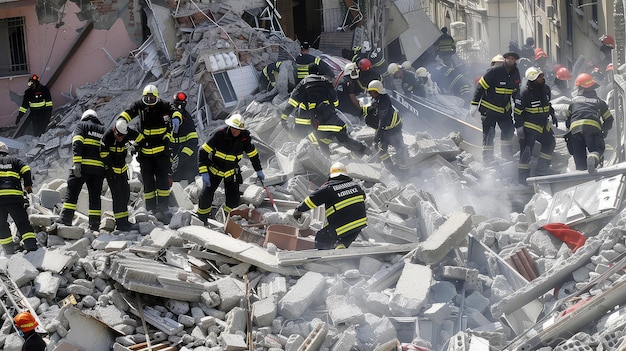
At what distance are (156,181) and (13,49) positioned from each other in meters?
8.44

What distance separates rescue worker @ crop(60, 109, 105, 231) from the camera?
11711 mm

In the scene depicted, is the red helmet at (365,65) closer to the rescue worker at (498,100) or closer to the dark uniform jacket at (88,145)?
the rescue worker at (498,100)

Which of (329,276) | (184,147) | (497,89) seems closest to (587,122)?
(497,89)

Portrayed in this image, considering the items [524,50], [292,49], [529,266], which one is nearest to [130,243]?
[529,266]

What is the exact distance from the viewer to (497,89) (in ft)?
46.3

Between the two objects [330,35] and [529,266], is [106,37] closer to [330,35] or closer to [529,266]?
[330,35]

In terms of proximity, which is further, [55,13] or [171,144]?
[55,13]

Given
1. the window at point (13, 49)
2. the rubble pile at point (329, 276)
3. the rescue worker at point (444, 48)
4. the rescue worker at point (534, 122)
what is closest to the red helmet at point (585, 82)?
the rescue worker at point (534, 122)

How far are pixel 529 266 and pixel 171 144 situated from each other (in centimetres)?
558

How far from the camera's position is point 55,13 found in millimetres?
19391

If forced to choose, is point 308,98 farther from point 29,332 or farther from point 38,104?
point 29,332

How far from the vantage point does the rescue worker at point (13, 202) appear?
36.2ft

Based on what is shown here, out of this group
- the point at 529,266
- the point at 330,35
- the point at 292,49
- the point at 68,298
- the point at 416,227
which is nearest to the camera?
the point at 68,298

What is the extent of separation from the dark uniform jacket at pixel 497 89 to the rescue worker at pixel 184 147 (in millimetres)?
Answer: 3988
